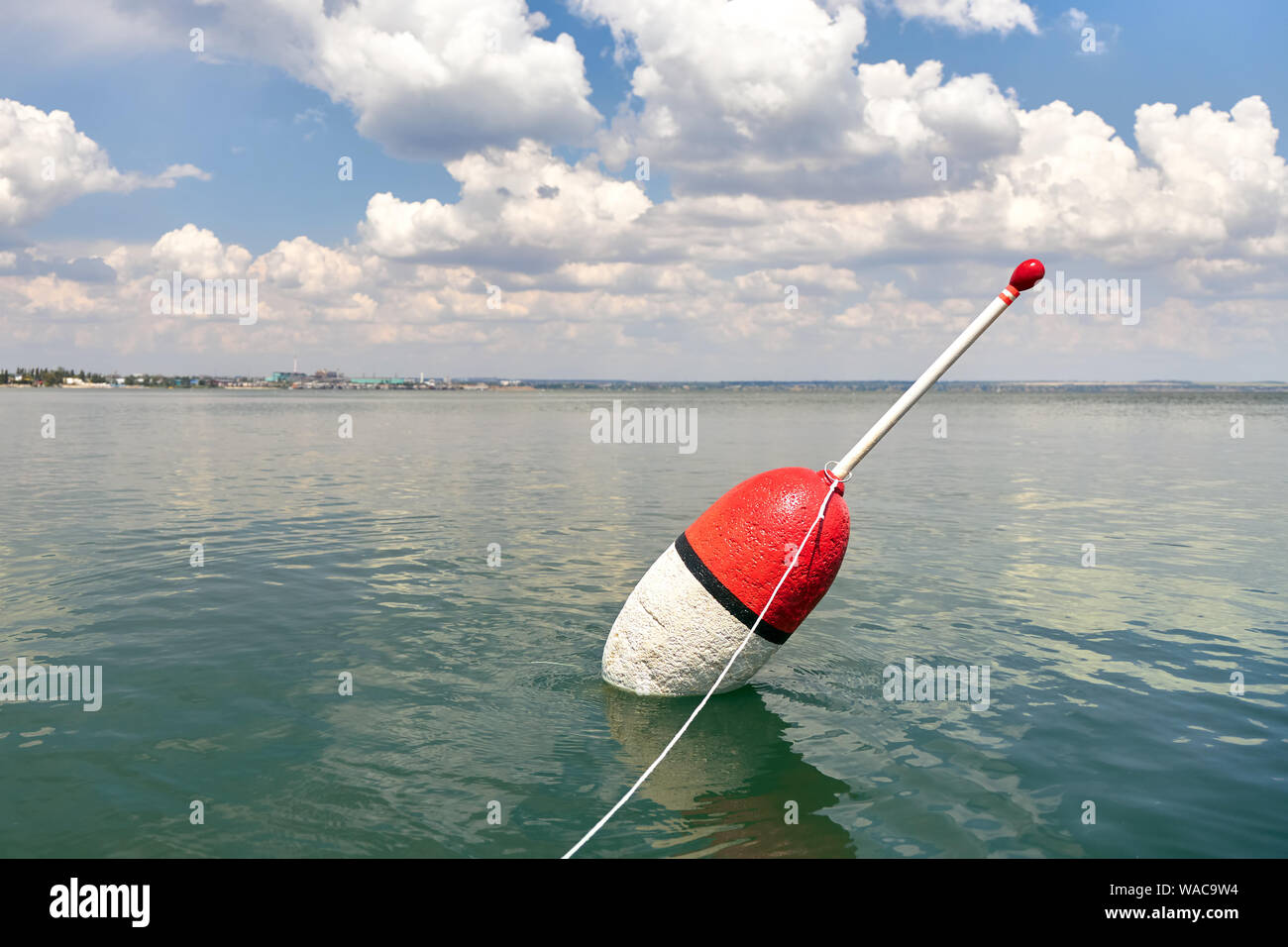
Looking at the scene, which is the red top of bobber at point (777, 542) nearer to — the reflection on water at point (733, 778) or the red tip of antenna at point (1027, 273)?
the reflection on water at point (733, 778)

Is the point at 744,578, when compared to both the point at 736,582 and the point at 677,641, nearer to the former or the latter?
the point at 736,582

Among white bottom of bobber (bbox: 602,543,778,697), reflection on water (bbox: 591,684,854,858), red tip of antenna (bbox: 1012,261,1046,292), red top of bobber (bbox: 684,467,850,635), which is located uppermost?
red tip of antenna (bbox: 1012,261,1046,292)

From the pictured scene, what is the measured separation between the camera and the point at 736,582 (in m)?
8.64

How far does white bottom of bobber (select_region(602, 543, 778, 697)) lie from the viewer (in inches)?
349

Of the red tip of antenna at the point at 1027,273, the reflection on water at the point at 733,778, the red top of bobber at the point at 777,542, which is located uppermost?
the red tip of antenna at the point at 1027,273

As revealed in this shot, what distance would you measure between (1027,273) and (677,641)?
485 centimetres

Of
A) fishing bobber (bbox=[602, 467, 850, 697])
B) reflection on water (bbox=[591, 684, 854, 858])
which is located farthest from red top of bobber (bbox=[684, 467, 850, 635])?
reflection on water (bbox=[591, 684, 854, 858])

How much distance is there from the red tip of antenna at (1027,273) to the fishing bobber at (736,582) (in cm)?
250

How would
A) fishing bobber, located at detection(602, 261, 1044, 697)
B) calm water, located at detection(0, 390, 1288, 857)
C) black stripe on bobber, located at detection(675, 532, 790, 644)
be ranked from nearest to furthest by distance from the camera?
calm water, located at detection(0, 390, 1288, 857)
fishing bobber, located at detection(602, 261, 1044, 697)
black stripe on bobber, located at detection(675, 532, 790, 644)

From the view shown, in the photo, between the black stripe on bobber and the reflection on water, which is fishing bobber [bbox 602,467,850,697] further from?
the reflection on water

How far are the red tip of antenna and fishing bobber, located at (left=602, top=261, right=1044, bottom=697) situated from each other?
64cm

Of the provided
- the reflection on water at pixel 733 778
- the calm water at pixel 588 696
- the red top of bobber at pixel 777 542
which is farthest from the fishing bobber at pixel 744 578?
the calm water at pixel 588 696

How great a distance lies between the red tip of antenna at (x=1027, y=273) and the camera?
753 centimetres
